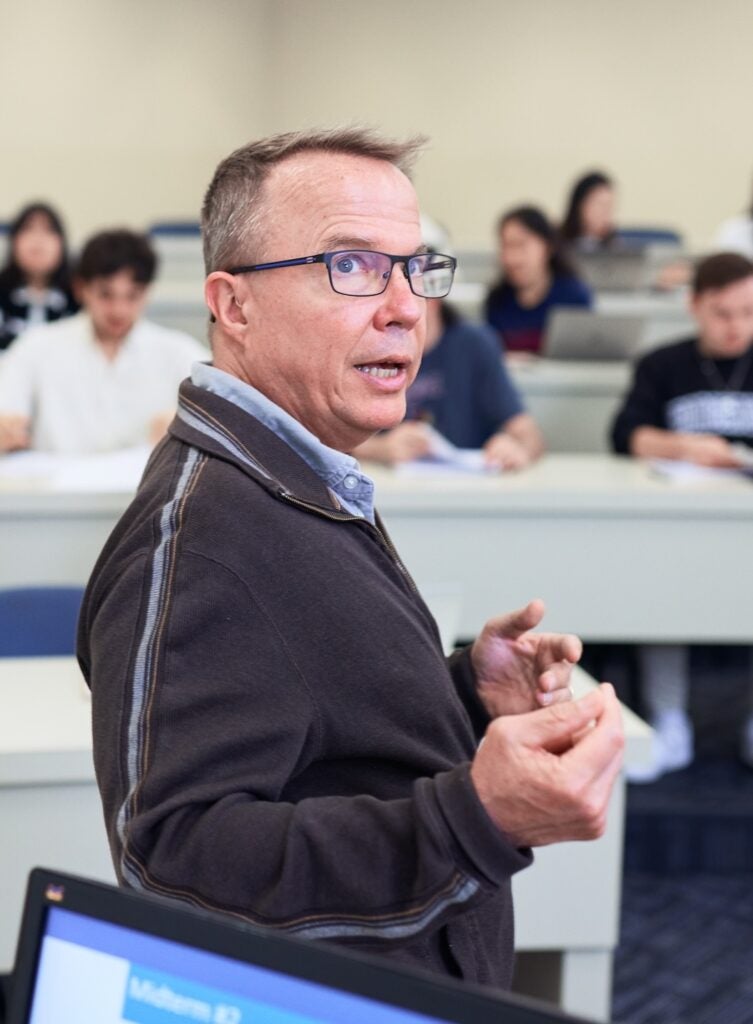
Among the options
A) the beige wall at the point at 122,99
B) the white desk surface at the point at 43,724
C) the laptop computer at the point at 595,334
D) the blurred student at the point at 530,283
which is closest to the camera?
the white desk surface at the point at 43,724

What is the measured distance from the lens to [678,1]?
927 cm

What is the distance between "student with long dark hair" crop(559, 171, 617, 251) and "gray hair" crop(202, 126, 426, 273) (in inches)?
273

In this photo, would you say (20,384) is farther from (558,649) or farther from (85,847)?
(558,649)

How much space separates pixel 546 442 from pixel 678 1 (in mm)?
6295

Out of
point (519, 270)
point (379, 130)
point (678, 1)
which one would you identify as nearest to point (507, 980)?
point (379, 130)

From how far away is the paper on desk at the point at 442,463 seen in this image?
3.04 m

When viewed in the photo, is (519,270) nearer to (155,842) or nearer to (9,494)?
(9,494)

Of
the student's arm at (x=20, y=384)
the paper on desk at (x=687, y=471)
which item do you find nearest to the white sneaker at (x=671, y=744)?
the paper on desk at (x=687, y=471)

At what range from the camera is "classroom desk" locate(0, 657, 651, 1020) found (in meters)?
1.63

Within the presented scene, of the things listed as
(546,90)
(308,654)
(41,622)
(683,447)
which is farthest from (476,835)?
(546,90)

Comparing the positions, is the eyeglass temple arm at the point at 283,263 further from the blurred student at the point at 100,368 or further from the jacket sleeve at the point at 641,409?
the jacket sleeve at the point at 641,409

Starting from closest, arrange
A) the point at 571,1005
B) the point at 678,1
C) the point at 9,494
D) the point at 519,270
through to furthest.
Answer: the point at 571,1005 → the point at 9,494 → the point at 519,270 → the point at 678,1

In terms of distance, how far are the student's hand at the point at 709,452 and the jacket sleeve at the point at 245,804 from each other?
94.4 inches

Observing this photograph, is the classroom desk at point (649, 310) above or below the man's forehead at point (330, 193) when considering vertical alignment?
below
